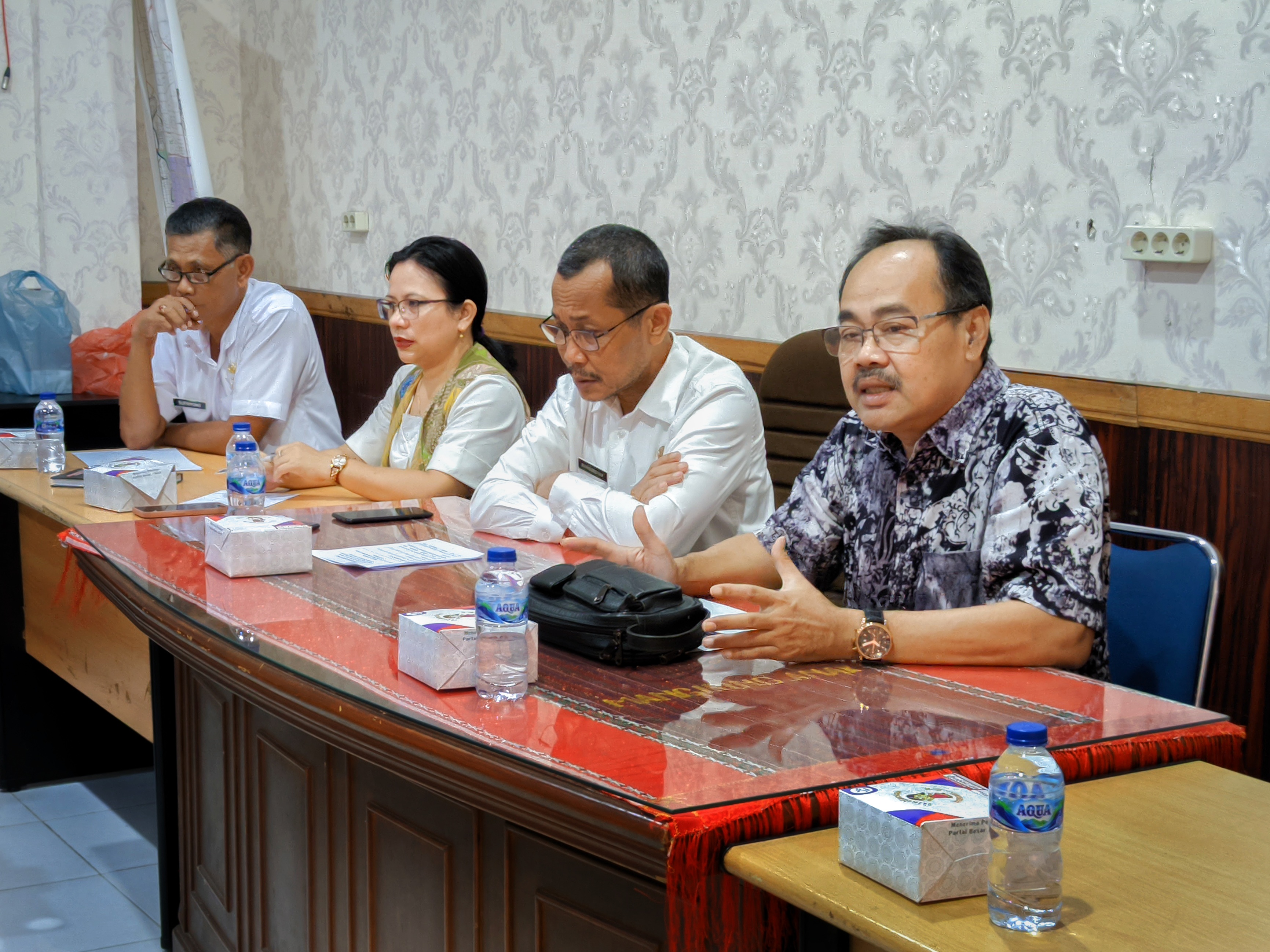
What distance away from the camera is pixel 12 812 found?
126 inches

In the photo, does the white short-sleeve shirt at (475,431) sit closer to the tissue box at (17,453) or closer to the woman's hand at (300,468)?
the woman's hand at (300,468)

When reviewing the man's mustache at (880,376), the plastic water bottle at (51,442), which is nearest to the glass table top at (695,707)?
the man's mustache at (880,376)

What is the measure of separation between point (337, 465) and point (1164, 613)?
1973 mm

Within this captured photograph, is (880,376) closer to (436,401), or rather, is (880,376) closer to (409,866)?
(409,866)

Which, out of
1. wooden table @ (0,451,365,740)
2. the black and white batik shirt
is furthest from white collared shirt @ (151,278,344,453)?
the black and white batik shirt

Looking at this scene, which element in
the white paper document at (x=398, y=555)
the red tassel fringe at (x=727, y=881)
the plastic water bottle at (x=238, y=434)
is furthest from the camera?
the plastic water bottle at (x=238, y=434)

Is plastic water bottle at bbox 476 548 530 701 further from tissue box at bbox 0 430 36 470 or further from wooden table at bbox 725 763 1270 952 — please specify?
tissue box at bbox 0 430 36 470

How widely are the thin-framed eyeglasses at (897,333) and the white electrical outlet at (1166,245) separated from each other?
2.49 ft

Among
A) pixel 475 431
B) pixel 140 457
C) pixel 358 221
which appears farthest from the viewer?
pixel 358 221

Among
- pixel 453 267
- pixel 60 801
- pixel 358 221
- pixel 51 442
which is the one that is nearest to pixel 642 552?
pixel 453 267

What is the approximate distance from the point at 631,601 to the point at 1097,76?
161cm

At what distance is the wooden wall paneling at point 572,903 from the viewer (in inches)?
50.5

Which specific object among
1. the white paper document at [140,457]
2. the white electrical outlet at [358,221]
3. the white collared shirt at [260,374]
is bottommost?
the white paper document at [140,457]

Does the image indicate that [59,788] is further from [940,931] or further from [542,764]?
[940,931]
